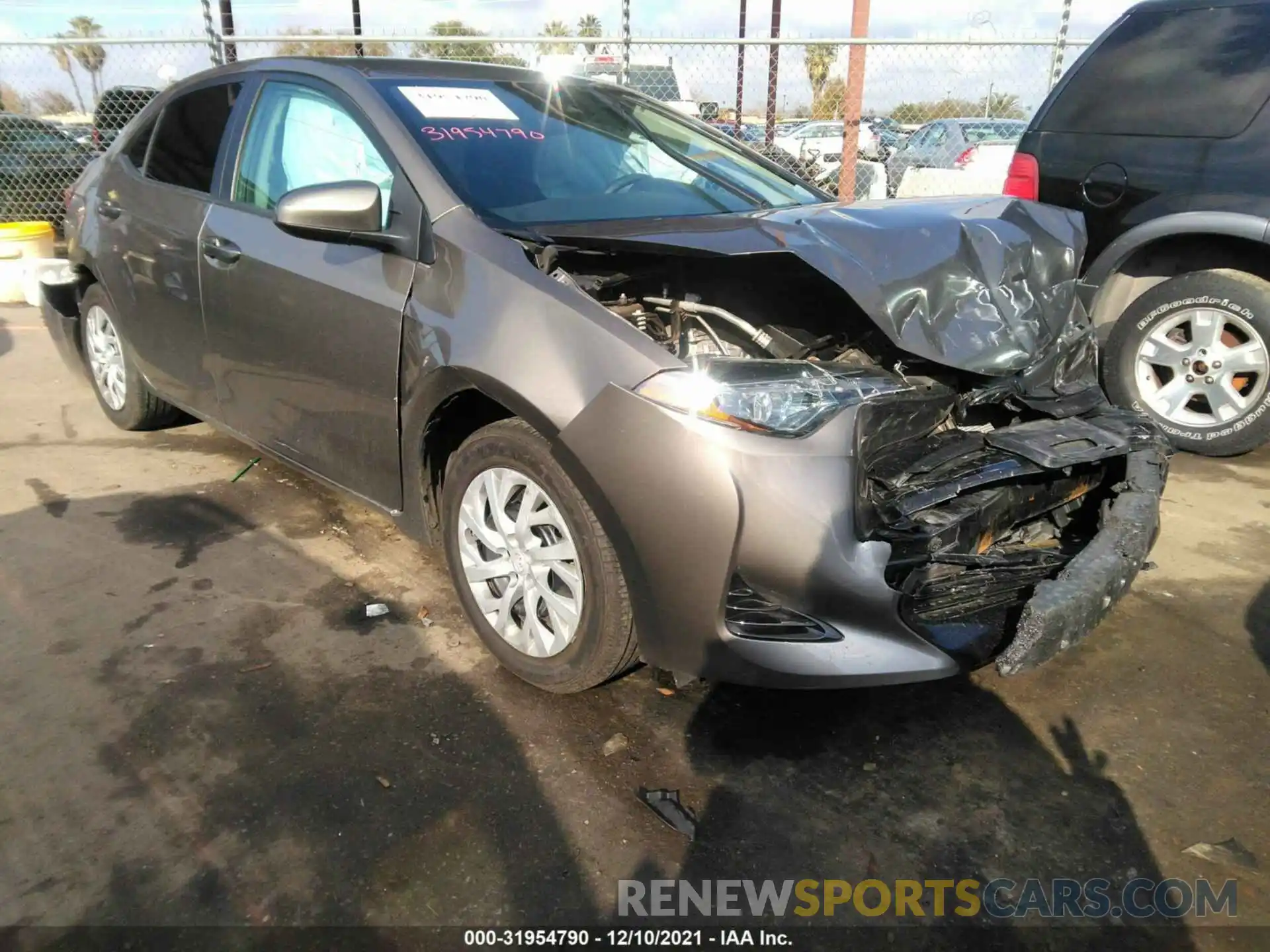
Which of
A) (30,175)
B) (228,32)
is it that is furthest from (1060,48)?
(30,175)

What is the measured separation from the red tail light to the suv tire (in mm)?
764

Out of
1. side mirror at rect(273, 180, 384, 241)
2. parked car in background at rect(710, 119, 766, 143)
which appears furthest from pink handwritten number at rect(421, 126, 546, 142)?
parked car in background at rect(710, 119, 766, 143)

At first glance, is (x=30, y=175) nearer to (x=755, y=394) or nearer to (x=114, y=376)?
(x=114, y=376)

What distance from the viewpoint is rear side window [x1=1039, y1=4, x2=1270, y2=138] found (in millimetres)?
4301

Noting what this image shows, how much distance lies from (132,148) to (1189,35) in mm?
4930

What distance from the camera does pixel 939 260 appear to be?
2680 mm

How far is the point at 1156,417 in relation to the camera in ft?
15.3

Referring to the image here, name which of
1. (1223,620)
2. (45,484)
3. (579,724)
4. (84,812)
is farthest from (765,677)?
(45,484)

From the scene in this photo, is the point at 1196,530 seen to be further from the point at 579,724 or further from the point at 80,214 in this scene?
the point at 80,214

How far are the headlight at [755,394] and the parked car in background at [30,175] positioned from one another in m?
10.6

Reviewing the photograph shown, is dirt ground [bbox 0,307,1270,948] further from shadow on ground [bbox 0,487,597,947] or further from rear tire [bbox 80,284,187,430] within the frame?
rear tire [bbox 80,284,187,430]

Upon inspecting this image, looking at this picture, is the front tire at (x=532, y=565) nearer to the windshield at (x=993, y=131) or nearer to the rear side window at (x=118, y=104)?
the rear side window at (x=118, y=104)

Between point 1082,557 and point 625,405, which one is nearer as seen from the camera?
point 625,405

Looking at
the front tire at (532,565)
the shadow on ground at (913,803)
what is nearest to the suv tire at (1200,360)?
the shadow on ground at (913,803)
